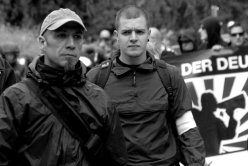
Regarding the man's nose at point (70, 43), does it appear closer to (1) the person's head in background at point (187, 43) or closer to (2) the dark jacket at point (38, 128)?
(2) the dark jacket at point (38, 128)

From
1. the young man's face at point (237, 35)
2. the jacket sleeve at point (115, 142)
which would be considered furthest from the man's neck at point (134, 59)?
the young man's face at point (237, 35)

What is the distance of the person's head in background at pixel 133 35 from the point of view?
5.38 meters

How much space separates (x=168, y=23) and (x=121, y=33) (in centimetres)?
2066

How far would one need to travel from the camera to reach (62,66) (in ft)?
12.6

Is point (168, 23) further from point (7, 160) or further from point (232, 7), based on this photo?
point (7, 160)

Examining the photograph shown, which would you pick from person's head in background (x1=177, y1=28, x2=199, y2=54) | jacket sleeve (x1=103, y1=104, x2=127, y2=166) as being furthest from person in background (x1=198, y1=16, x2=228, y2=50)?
jacket sleeve (x1=103, y1=104, x2=127, y2=166)

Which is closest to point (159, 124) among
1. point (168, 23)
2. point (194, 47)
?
point (194, 47)

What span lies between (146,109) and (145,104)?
0.04 metres

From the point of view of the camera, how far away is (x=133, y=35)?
17.6 feet

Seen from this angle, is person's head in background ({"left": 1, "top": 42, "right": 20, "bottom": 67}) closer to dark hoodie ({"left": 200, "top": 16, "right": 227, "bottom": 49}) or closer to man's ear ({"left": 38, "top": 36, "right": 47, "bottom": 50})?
dark hoodie ({"left": 200, "top": 16, "right": 227, "bottom": 49})

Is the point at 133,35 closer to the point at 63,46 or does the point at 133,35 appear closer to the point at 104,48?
the point at 63,46

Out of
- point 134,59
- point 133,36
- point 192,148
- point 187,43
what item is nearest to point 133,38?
point 133,36

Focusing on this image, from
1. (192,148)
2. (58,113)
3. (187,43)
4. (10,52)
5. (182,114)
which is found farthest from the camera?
(10,52)

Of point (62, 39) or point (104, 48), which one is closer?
point (62, 39)
